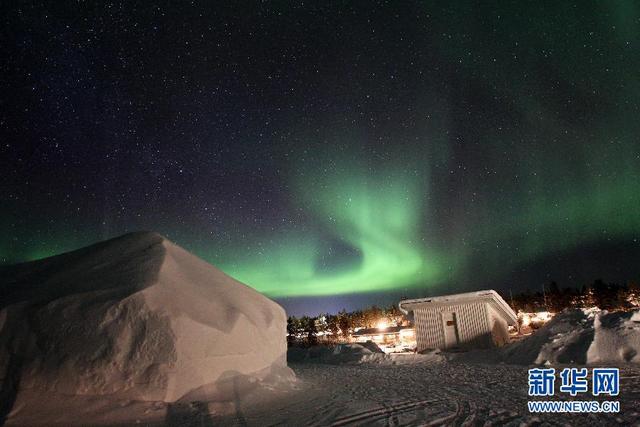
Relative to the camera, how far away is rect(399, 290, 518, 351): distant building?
1823cm

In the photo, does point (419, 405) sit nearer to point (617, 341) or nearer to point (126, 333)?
point (126, 333)

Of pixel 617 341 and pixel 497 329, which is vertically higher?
pixel 617 341

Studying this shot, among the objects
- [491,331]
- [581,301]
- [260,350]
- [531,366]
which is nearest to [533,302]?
[581,301]

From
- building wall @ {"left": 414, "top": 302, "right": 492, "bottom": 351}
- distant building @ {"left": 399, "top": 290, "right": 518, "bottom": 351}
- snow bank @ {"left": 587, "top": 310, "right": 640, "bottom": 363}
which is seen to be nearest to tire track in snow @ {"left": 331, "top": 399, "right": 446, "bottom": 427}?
snow bank @ {"left": 587, "top": 310, "right": 640, "bottom": 363}

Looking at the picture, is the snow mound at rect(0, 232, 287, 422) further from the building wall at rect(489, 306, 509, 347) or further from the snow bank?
the building wall at rect(489, 306, 509, 347)

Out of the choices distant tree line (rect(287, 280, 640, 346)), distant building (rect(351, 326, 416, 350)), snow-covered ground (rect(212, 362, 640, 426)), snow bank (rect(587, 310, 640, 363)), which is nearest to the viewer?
snow-covered ground (rect(212, 362, 640, 426))

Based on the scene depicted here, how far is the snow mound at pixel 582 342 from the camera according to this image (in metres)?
11.5

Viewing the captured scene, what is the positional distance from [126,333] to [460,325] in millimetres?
16454

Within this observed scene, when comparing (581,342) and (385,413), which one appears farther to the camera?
(581,342)

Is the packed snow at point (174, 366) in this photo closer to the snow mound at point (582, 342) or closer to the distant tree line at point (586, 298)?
the snow mound at point (582, 342)

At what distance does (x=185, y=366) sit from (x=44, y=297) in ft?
12.6

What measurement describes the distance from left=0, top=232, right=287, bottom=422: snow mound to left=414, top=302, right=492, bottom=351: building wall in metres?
11.5

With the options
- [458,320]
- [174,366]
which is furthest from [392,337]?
[174,366]

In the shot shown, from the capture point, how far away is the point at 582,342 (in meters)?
12.3
